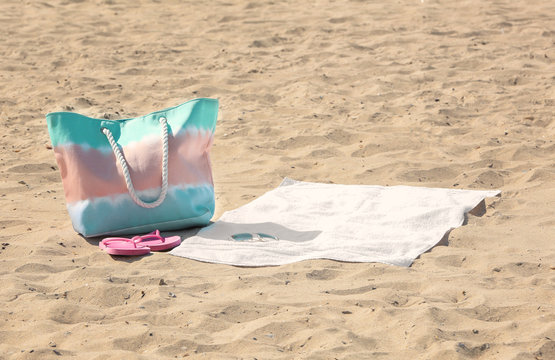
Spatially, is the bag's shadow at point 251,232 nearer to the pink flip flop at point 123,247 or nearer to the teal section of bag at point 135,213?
the teal section of bag at point 135,213

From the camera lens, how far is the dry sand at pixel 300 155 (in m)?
2.89

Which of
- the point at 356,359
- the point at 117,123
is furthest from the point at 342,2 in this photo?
the point at 356,359

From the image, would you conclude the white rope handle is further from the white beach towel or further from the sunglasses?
the sunglasses

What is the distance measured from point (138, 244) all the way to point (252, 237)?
516 millimetres

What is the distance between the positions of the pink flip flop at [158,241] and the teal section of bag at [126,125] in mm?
435

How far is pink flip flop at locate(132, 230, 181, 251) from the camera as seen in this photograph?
12.2 feet

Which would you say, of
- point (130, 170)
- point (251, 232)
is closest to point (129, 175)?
point (130, 170)

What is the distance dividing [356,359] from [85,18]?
6513 mm

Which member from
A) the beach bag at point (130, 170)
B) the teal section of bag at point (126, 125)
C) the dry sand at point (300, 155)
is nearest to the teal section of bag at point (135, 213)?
the beach bag at point (130, 170)

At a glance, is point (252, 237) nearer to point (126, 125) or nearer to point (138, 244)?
point (138, 244)

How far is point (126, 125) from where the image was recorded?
3.94 metres

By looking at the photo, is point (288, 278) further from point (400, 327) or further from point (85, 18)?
point (85, 18)

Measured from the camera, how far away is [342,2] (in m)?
8.95

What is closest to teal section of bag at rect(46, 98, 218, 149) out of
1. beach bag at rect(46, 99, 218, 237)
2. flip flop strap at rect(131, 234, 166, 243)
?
beach bag at rect(46, 99, 218, 237)
